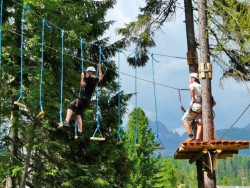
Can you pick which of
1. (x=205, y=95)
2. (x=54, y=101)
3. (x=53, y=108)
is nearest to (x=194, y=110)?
(x=205, y=95)

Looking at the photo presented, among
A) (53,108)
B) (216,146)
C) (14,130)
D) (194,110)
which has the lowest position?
(216,146)

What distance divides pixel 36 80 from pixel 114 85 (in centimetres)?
452

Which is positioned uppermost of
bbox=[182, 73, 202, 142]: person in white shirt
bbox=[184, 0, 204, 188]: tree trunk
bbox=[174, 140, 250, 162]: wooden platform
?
bbox=[184, 0, 204, 188]: tree trunk

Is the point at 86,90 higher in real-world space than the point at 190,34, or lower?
lower

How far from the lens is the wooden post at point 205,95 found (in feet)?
38.5

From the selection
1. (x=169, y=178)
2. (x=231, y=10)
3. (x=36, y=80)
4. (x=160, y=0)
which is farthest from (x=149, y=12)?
(x=169, y=178)

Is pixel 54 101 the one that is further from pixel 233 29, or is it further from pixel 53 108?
pixel 233 29

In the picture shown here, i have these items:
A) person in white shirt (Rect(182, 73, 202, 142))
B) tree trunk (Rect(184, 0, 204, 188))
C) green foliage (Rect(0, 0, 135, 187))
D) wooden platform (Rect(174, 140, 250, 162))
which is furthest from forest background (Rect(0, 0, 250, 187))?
wooden platform (Rect(174, 140, 250, 162))

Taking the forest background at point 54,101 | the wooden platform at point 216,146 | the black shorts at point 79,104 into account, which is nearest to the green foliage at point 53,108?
the forest background at point 54,101

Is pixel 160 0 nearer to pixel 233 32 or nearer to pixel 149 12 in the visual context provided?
pixel 149 12

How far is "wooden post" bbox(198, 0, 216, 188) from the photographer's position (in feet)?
38.5

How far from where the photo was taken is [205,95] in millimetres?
12086

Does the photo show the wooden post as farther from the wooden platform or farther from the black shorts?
the black shorts

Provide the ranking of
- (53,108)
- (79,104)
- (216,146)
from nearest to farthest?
(216,146), (79,104), (53,108)
